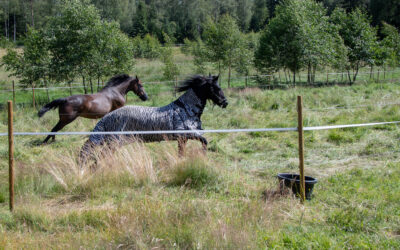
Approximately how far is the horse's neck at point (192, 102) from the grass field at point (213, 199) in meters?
1.07

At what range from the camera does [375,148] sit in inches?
281

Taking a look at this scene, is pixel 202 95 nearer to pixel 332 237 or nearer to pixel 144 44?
pixel 332 237

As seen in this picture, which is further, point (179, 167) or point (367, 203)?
point (179, 167)

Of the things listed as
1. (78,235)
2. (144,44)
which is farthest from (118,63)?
(144,44)

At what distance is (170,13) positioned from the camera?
7369 cm

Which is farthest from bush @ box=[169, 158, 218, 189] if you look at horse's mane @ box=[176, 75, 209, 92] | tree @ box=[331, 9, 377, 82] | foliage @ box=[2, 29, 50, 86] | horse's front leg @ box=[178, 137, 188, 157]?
tree @ box=[331, 9, 377, 82]

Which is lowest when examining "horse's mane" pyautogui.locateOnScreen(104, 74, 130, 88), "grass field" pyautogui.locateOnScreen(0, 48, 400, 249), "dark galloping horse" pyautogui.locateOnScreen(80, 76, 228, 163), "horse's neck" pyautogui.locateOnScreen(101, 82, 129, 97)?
"grass field" pyautogui.locateOnScreen(0, 48, 400, 249)

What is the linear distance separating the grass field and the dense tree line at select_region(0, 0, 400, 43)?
4273cm

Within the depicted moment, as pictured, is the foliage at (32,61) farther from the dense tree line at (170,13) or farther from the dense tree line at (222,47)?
the dense tree line at (170,13)

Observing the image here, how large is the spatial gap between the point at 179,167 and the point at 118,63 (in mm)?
14292

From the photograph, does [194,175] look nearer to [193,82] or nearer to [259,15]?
[193,82]

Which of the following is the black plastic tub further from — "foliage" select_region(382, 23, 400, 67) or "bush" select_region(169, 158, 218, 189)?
"foliage" select_region(382, 23, 400, 67)

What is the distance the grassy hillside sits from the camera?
3543mm

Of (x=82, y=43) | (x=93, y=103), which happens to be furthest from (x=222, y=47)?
(x=93, y=103)
